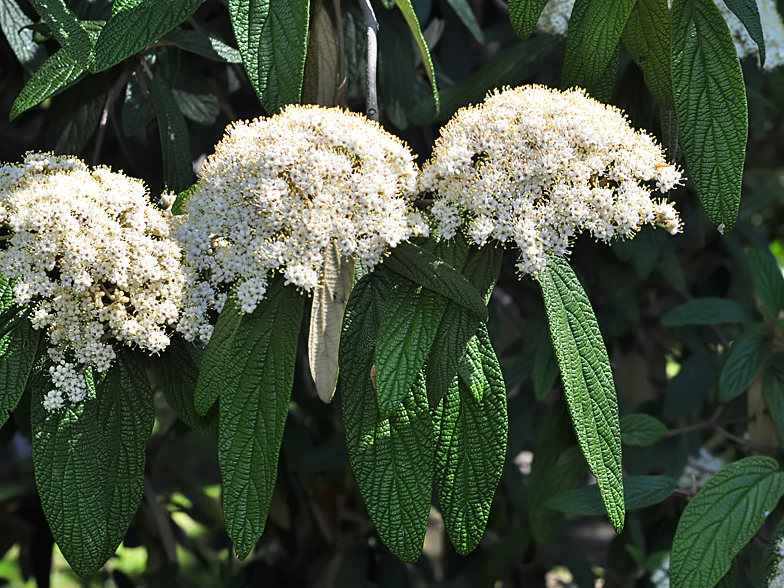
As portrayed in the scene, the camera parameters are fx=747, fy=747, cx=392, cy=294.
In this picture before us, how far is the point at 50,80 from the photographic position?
1.27m

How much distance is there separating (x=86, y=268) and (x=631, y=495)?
1.21m

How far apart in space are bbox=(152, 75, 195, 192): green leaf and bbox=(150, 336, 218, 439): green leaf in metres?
0.34

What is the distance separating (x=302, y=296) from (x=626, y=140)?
0.52 meters

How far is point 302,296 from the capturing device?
1.05 m

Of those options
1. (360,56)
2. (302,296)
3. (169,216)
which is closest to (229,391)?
(302,296)

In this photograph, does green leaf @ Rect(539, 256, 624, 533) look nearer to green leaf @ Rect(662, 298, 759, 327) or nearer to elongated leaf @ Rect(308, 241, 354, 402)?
elongated leaf @ Rect(308, 241, 354, 402)

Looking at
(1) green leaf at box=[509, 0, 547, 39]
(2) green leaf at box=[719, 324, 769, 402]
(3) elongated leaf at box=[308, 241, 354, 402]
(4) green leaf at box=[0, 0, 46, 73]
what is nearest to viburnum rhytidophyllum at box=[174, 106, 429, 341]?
(3) elongated leaf at box=[308, 241, 354, 402]

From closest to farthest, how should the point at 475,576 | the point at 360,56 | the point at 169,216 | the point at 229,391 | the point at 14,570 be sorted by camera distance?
A: 1. the point at 229,391
2. the point at 169,216
3. the point at 360,56
4. the point at 475,576
5. the point at 14,570

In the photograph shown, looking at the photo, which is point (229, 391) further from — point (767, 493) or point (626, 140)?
point (767, 493)

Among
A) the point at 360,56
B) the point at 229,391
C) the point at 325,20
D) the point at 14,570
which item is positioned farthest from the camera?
the point at 14,570

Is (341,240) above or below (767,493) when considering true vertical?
above

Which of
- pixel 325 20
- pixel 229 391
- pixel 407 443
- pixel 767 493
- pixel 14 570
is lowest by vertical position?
pixel 14 570

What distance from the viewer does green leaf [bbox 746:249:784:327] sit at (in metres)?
1.80

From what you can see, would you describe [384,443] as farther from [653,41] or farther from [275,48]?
[653,41]
